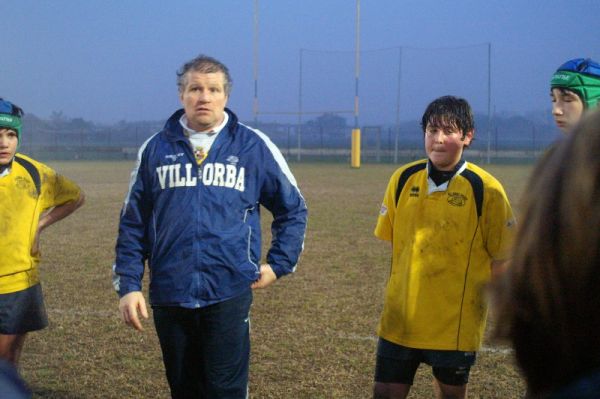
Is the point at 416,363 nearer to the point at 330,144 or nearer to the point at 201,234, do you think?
the point at 201,234

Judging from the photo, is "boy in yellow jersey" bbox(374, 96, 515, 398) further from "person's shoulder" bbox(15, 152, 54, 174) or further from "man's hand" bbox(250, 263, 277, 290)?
"person's shoulder" bbox(15, 152, 54, 174)

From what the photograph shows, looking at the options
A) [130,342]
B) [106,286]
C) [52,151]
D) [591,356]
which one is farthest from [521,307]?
[52,151]

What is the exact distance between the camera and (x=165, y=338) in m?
3.26

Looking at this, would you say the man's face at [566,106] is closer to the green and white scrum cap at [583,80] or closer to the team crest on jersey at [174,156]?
the green and white scrum cap at [583,80]

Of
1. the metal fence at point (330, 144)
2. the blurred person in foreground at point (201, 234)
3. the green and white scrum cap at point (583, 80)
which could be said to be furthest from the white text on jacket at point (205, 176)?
the metal fence at point (330, 144)

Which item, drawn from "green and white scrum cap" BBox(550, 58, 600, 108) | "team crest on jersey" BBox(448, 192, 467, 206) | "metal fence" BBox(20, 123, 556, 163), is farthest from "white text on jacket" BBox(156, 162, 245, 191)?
"metal fence" BBox(20, 123, 556, 163)

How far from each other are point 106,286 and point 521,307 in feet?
23.9

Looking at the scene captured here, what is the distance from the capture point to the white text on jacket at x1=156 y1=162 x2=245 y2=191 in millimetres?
3262

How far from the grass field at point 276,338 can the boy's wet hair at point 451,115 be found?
115 centimetres

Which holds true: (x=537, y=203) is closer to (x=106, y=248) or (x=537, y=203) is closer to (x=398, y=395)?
(x=398, y=395)

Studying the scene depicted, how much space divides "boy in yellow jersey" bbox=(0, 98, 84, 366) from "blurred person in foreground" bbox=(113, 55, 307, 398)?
3.07ft

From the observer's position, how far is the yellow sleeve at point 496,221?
10.8ft

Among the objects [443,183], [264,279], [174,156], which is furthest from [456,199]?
[174,156]

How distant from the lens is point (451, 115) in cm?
344
